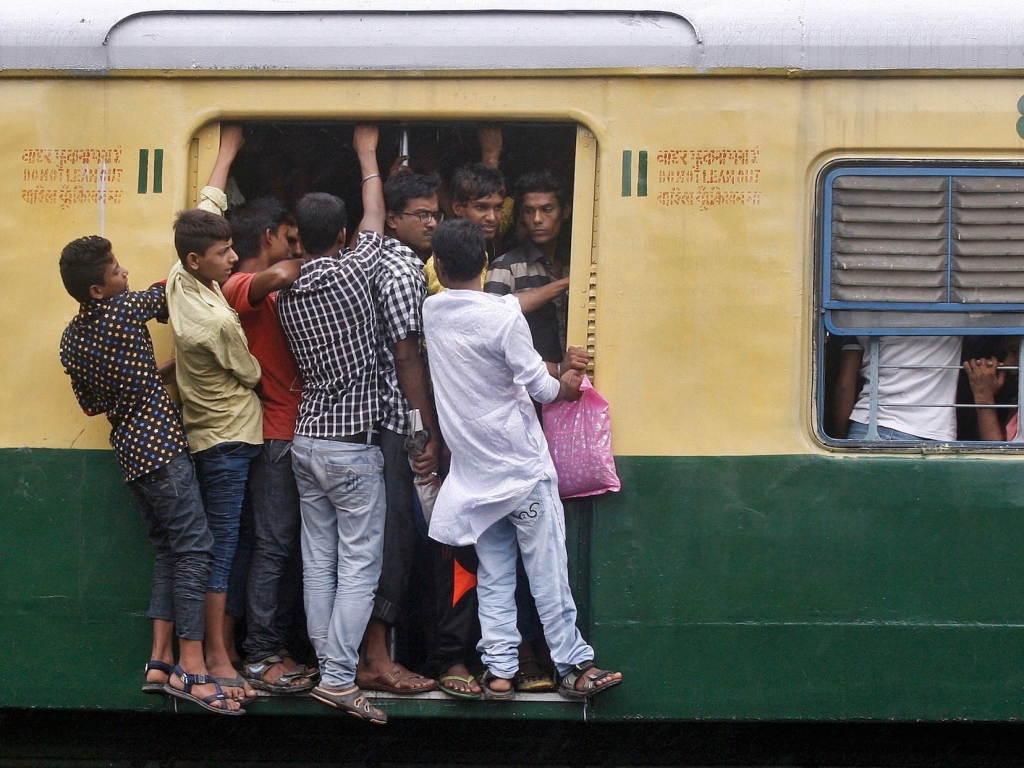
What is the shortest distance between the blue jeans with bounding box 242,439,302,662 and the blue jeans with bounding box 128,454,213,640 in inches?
7.1

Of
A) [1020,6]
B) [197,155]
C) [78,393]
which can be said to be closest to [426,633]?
[78,393]

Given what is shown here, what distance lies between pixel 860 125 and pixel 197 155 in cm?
227

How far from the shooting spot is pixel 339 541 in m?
3.36

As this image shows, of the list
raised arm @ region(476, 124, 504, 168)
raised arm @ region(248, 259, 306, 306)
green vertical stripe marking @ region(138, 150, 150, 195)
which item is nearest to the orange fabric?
raised arm @ region(248, 259, 306, 306)

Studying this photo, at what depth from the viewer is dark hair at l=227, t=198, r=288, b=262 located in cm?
367

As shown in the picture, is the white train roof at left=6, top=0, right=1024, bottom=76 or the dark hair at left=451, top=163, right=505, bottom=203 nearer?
the white train roof at left=6, top=0, right=1024, bottom=76

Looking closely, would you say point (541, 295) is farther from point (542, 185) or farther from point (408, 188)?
point (408, 188)

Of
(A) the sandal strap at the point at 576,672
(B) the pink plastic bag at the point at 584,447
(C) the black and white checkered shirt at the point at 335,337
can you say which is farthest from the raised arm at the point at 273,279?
(A) the sandal strap at the point at 576,672

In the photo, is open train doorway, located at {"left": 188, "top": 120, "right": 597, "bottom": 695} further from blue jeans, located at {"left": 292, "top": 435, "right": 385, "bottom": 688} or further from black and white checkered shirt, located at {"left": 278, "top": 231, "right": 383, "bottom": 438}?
black and white checkered shirt, located at {"left": 278, "top": 231, "right": 383, "bottom": 438}

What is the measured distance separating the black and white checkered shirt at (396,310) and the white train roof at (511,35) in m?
0.65

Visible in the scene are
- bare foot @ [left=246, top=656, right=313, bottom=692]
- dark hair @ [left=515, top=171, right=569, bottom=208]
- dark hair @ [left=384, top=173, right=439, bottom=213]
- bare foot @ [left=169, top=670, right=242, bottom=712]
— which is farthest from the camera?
dark hair @ [left=515, top=171, right=569, bottom=208]

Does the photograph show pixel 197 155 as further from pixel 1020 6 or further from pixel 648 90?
pixel 1020 6

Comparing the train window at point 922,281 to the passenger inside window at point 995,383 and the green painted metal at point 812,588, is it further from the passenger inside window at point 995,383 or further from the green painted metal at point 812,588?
the green painted metal at point 812,588

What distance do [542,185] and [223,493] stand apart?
5.15ft
